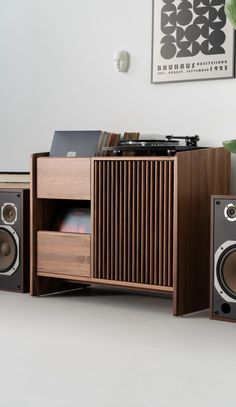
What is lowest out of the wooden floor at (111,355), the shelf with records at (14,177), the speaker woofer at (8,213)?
the wooden floor at (111,355)

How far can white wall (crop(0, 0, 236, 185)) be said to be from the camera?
3.42 meters

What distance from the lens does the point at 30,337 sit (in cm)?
260

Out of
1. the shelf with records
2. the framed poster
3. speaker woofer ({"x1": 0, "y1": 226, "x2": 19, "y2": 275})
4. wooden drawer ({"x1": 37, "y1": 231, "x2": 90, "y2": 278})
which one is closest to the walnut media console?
wooden drawer ({"x1": 37, "y1": 231, "x2": 90, "y2": 278})

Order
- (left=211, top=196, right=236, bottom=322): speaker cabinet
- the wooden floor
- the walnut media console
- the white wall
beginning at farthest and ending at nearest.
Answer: the white wall, the walnut media console, (left=211, top=196, right=236, bottom=322): speaker cabinet, the wooden floor

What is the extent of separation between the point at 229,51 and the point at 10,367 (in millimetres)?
1772

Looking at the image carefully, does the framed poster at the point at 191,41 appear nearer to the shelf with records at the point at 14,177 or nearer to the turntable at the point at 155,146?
the turntable at the point at 155,146

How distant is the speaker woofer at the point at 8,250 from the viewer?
3.51m

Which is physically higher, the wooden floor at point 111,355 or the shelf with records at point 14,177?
the shelf with records at point 14,177

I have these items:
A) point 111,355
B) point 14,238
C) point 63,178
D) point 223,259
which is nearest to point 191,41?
point 63,178

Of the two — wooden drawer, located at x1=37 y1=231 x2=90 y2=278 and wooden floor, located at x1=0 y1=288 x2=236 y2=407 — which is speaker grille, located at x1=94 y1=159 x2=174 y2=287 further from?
wooden floor, located at x1=0 y1=288 x2=236 y2=407

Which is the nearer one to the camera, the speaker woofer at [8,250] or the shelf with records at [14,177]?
the speaker woofer at [8,250]

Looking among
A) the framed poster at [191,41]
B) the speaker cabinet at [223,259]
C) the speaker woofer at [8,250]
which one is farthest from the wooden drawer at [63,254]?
the framed poster at [191,41]

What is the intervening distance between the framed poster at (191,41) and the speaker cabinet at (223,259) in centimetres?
71

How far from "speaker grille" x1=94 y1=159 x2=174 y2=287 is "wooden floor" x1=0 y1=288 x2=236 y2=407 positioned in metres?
0.17
